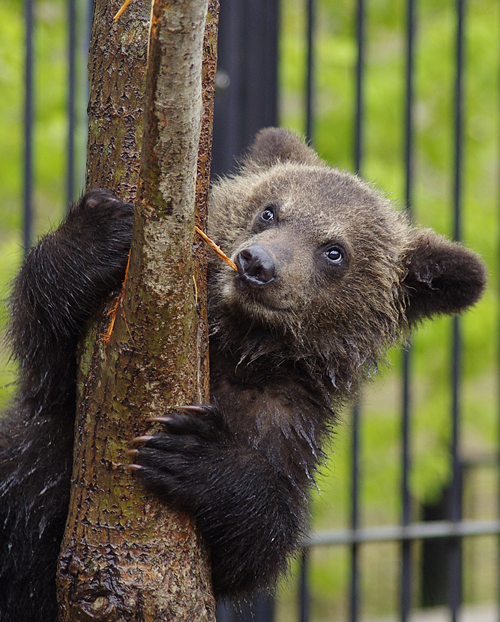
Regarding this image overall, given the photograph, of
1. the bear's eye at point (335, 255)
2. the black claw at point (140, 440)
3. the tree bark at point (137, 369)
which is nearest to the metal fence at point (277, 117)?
the bear's eye at point (335, 255)

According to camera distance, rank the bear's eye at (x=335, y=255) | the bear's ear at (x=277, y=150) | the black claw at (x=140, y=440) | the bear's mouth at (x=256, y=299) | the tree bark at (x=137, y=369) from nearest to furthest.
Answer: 1. the tree bark at (x=137, y=369)
2. the black claw at (x=140, y=440)
3. the bear's mouth at (x=256, y=299)
4. the bear's eye at (x=335, y=255)
5. the bear's ear at (x=277, y=150)

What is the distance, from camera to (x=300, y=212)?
336cm

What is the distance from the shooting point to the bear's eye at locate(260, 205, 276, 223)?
11.2 feet

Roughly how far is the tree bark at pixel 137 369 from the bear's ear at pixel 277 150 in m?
1.39

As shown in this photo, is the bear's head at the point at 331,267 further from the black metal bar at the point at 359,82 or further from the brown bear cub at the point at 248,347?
the black metal bar at the point at 359,82

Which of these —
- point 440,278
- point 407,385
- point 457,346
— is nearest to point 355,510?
point 407,385

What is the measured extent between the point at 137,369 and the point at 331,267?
Answer: 1.31 meters

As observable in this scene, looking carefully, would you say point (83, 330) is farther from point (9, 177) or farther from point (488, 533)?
point (9, 177)

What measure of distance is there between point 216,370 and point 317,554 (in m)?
8.83

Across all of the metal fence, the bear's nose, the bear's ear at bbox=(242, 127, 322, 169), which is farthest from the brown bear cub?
the metal fence

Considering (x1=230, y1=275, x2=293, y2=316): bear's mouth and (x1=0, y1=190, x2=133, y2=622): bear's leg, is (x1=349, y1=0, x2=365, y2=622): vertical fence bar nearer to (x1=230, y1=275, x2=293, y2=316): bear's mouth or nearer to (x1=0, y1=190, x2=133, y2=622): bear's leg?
(x1=230, y1=275, x2=293, y2=316): bear's mouth

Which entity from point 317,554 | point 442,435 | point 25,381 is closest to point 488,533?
point 442,435

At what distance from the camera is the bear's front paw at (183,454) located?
2383mm

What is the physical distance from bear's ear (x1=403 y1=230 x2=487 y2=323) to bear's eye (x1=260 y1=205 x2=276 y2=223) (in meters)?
0.64
